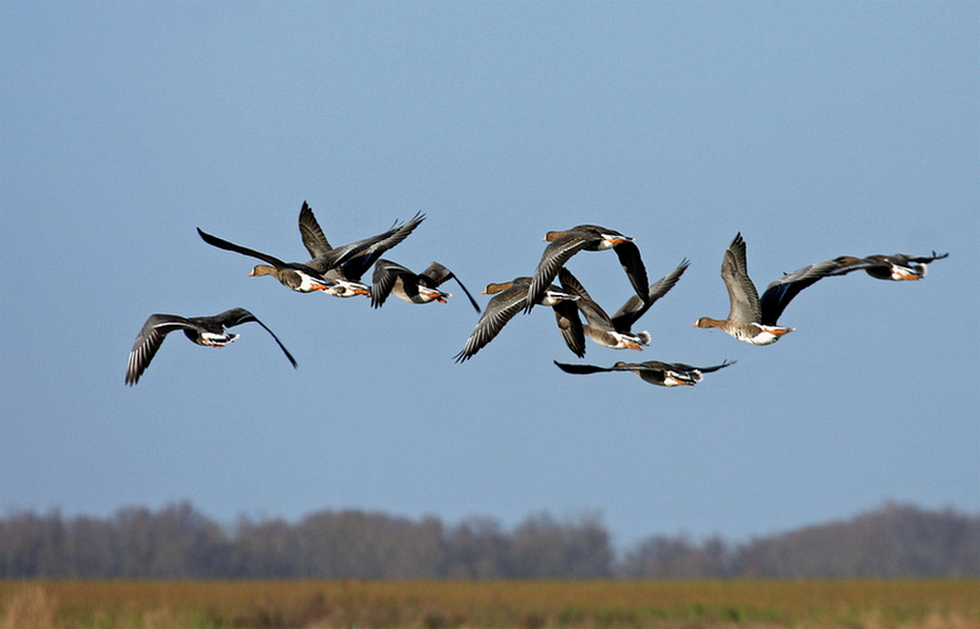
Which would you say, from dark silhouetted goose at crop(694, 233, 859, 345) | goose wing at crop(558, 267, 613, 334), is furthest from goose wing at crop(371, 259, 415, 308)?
dark silhouetted goose at crop(694, 233, 859, 345)

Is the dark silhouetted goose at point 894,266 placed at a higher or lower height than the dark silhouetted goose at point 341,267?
lower

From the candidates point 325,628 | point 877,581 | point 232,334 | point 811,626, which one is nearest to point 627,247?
point 232,334

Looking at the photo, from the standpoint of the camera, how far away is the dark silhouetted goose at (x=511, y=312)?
579 inches

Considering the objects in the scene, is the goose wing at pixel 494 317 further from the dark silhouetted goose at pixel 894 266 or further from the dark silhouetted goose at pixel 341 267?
the dark silhouetted goose at pixel 894 266

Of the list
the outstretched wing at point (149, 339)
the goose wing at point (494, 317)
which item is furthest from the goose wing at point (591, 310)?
the outstretched wing at point (149, 339)

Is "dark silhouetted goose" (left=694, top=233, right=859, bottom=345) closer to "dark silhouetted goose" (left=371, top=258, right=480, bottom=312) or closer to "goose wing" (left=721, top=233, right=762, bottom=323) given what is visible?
"goose wing" (left=721, top=233, right=762, bottom=323)

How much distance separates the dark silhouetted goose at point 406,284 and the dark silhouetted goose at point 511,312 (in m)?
0.85

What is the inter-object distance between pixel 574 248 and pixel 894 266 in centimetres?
375

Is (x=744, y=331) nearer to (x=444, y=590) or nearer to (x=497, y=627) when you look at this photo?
(x=497, y=627)

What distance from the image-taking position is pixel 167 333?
14.9m

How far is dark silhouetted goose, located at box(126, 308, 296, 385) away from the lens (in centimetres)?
1443

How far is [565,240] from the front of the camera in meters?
14.0

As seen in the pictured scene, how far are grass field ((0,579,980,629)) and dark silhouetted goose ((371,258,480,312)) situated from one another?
38.6ft

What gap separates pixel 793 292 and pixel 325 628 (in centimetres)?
1987
